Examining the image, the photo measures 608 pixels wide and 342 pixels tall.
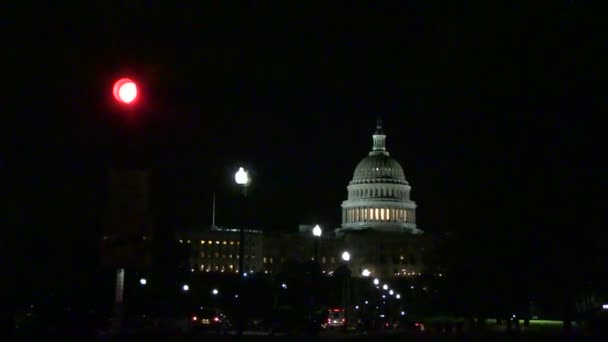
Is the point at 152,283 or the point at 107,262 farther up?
the point at 152,283

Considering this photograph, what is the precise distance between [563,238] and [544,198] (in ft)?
5.84

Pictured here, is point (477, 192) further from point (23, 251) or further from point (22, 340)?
point (23, 251)

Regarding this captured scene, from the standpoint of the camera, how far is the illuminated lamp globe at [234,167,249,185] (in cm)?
2135

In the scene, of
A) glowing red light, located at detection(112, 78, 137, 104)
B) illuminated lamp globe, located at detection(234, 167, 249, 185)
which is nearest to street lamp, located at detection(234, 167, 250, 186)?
illuminated lamp globe, located at detection(234, 167, 249, 185)

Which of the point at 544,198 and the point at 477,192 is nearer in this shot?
the point at 544,198

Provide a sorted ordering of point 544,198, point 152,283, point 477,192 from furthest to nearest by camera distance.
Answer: point 152,283
point 477,192
point 544,198

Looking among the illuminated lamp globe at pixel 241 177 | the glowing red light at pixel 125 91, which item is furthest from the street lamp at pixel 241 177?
the glowing red light at pixel 125 91

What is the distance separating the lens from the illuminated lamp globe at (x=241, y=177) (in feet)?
70.1

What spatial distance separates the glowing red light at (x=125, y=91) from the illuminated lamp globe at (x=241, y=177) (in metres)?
11.4

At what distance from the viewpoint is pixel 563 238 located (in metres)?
30.2

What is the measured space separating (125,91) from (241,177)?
1153cm

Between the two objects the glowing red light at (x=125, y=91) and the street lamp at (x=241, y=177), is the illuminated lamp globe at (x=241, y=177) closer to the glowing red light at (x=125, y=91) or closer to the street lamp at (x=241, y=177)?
the street lamp at (x=241, y=177)

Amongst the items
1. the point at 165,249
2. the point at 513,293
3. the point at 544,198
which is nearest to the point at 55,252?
the point at 513,293

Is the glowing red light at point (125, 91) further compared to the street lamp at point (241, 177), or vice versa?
the street lamp at point (241, 177)
